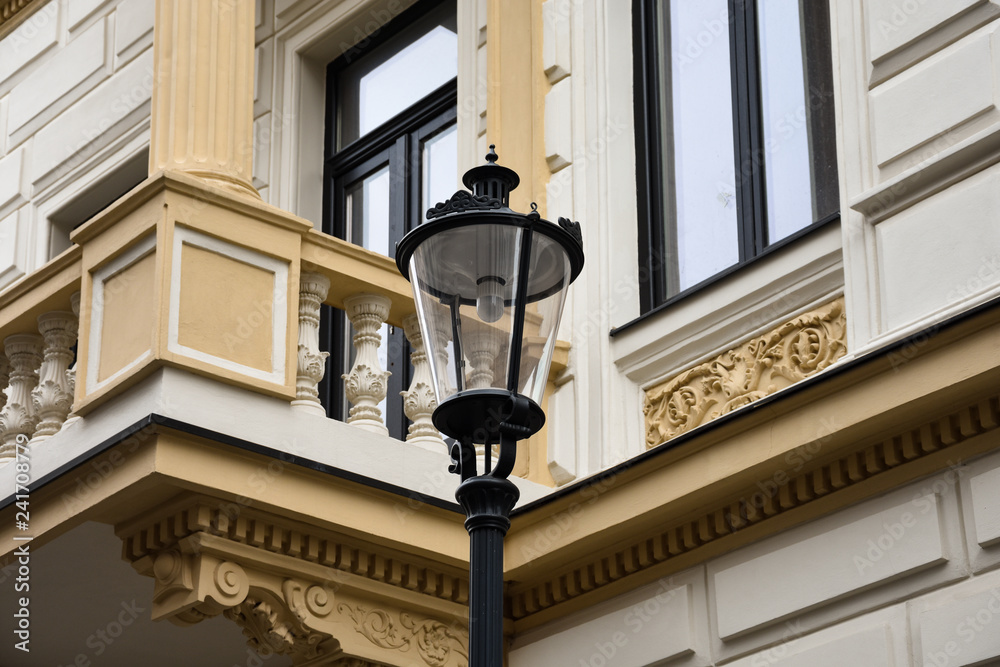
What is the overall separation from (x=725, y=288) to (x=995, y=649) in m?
2.28

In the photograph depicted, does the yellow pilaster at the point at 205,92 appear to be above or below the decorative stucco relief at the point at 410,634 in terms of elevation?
above

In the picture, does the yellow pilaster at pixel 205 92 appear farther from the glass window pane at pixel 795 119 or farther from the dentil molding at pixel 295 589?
the glass window pane at pixel 795 119

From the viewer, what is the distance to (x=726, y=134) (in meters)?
8.19

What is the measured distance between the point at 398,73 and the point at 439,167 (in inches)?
35.5

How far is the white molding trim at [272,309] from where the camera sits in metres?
6.85

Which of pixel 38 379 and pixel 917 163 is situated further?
pixel 38 379

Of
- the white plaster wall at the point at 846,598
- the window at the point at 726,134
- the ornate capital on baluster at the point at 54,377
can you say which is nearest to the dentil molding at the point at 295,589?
the white plaster wall at the point at 846,598

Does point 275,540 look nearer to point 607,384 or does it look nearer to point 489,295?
point 607,384

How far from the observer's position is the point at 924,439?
6.22m

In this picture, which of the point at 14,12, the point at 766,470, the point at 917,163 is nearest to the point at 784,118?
the point at 917,163

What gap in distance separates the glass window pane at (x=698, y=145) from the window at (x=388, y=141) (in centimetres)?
196

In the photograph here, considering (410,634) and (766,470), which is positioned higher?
(766,470)

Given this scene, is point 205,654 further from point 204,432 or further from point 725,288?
point 725,288

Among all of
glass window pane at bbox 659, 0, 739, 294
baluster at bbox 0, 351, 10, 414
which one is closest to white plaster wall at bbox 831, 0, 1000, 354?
glass window pane at bbox 659, 0, 739, 294
